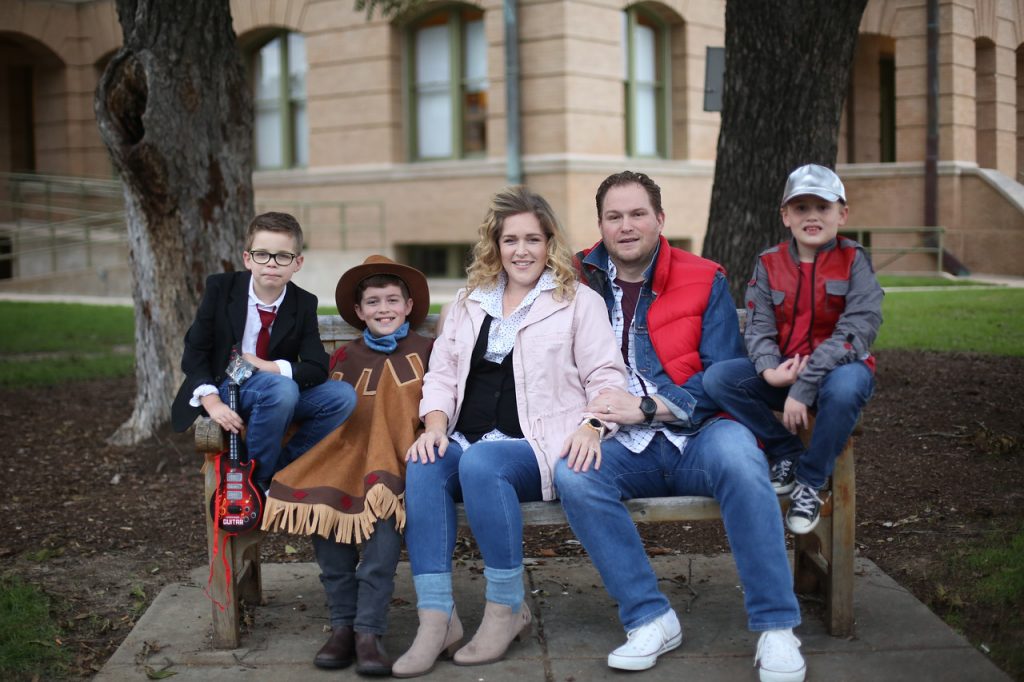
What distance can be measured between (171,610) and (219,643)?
0.47 meters

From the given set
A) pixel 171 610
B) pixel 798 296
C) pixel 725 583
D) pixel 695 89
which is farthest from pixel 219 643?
pixel 695 89

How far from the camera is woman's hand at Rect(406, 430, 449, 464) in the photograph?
12.8 feet

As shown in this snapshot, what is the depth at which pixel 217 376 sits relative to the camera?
4105 mm

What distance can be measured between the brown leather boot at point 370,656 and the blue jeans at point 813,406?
1.41 metres

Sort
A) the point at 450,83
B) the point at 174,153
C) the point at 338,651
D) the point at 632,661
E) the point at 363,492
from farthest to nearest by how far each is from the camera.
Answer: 1. the point at 450,83
2. the point at 174,153
3. the point at 363,492
4. the point at 338,651
5. the point at 632,661

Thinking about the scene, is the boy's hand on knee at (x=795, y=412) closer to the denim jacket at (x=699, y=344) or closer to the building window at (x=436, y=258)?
the denim jacket at (x=699, y=344)

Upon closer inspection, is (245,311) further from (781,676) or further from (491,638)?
→ (781,676)

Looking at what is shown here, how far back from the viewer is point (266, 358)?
4207 mm

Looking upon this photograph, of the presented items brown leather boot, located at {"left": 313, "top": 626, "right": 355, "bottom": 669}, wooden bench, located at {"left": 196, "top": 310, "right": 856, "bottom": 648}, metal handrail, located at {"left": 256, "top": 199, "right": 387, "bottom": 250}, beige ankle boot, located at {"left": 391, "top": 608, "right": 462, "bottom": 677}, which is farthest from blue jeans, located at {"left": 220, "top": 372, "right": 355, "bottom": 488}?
metal handrail, located at {"left": 256, "top": 199, "right": 387, "bottom": 250}

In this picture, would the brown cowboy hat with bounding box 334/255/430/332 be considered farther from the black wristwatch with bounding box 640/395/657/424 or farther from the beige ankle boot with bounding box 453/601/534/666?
→ the beige ankle boot with bounding box 453/601/534/666

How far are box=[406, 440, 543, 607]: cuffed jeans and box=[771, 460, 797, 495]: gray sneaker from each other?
825 millimetres

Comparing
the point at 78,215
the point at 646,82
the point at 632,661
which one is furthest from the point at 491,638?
the point at 78,215

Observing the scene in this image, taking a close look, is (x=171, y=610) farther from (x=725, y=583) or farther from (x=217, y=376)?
(x=725, y=583)

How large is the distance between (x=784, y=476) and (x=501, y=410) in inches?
39.6
